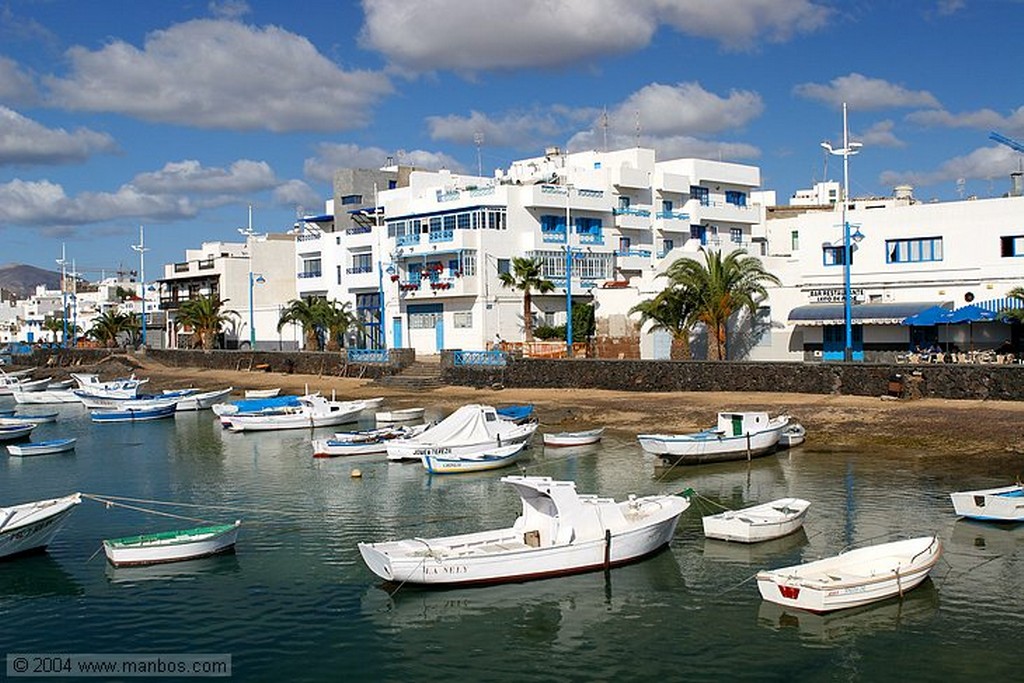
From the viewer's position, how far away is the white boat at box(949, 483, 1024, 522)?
86.6 ft

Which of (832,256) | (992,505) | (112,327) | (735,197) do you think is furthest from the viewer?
(112,327)

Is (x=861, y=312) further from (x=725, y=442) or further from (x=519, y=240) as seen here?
(x=519, y=240)

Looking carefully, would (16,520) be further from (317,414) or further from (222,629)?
(317,414)

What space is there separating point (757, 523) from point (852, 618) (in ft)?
17.9

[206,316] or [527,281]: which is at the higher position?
[527,281]

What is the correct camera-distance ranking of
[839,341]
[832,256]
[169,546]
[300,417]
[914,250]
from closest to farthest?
[169,546]
[300,417]
[914,250]
[839,341]
[832,256]

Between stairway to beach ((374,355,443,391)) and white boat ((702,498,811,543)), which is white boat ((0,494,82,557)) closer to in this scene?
white boat ((702,498,811,543))

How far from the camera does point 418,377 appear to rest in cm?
6856

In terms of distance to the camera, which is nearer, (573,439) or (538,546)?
(538,546)

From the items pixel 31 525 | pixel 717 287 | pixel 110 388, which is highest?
pixel 717 287

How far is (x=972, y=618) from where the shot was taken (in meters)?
20.0

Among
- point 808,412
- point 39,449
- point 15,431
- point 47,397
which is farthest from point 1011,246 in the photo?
point 47,397

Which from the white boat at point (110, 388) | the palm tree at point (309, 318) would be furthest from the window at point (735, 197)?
the white boat at point (110, 388)

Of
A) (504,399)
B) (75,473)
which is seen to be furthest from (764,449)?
(75,473)
